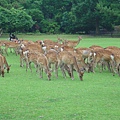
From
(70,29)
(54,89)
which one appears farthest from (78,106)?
(70,29)

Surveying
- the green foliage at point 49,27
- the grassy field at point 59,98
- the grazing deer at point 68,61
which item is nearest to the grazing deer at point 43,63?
the grassy field at point 59,98

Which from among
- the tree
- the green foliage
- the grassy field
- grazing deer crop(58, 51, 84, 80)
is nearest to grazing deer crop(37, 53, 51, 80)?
the grassy field

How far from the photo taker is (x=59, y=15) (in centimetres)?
5666

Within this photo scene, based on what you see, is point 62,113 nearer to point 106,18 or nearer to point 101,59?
point 101,59

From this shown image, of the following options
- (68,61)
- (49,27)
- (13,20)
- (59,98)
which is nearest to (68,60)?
(68,61)

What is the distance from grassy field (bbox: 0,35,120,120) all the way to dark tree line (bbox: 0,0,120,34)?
95.5 feet

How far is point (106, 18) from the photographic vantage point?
48750mm

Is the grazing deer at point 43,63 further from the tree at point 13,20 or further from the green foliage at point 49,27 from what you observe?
the green foliage at point 49,27

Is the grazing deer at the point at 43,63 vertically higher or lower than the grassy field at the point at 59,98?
higher

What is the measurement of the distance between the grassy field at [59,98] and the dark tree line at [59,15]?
95.5 feet

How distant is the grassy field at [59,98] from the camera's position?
28.9 ft

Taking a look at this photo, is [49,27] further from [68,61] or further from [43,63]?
[43,63]

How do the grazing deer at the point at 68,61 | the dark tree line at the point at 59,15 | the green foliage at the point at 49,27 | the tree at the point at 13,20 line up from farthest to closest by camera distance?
1. the green foliage at the point at 49,27
2. the dark tree line at the point at 59,15
3. the tree at the point at 13,20
4. the grazing deer at the point at 68,61

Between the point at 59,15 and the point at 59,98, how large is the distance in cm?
4648
